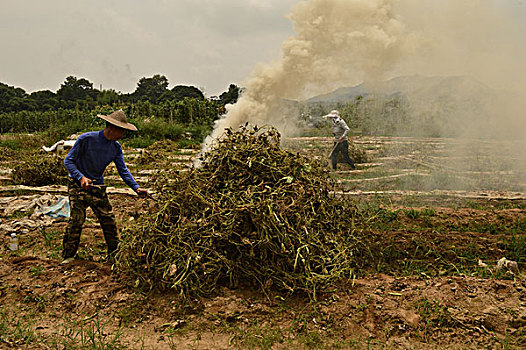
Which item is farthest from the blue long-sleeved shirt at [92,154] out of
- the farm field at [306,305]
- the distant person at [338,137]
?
the distant person at [338,137]

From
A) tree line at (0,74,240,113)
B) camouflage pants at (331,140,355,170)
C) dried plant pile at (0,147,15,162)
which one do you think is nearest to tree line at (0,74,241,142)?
tree line at (0,74,240,113)

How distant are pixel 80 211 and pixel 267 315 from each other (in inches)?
94.7

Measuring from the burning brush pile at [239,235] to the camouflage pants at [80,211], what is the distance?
0.44 metres

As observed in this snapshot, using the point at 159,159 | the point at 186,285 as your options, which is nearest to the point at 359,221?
the point at 186,285

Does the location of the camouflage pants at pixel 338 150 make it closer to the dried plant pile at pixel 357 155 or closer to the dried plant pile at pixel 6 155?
the dried plant pile at pixel 357 155

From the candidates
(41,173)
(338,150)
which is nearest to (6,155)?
(41,173)

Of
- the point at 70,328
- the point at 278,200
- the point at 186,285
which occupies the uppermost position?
the point at 278,200

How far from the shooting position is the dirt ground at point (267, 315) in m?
2.96

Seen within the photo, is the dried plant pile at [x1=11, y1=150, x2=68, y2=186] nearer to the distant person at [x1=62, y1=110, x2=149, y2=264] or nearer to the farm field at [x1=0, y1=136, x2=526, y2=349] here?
the farm field at [x1=0, y1=136, x2=526, y2=349]

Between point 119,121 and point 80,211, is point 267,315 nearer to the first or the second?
point 80,211

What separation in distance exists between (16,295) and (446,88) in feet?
55.6

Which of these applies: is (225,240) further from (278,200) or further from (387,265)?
(387,265)

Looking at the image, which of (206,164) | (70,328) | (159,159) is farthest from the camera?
(159,159)

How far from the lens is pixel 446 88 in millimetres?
16359
